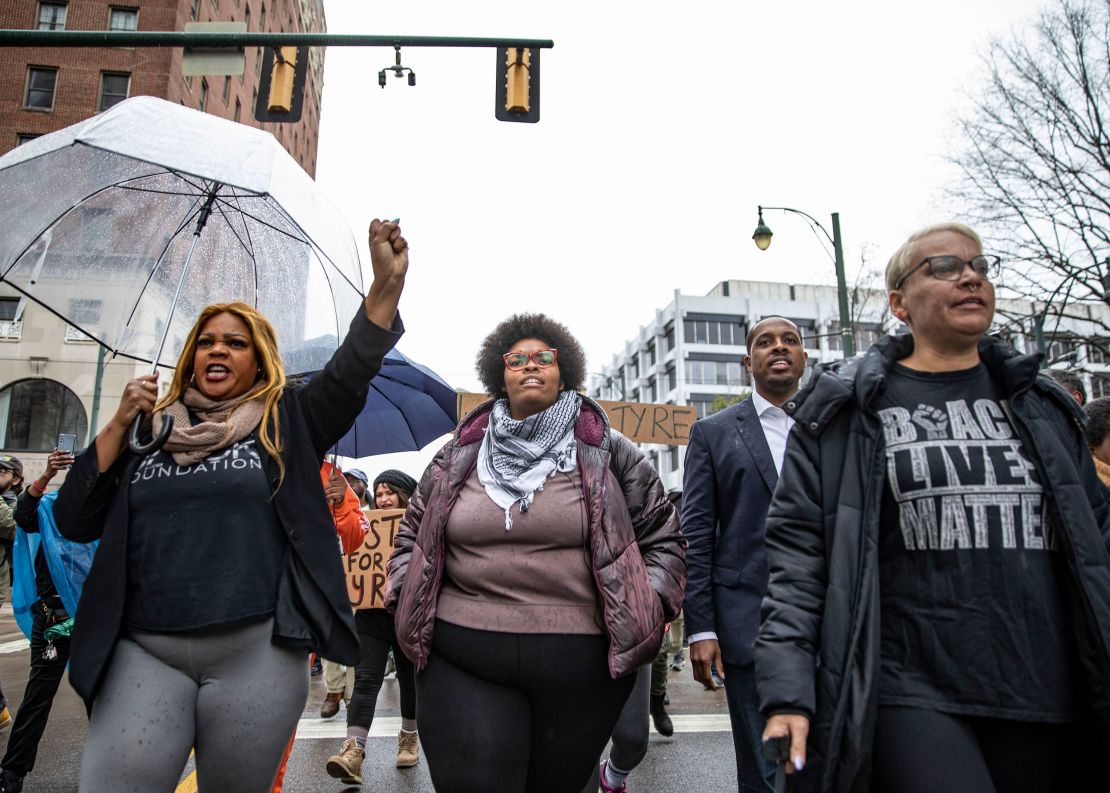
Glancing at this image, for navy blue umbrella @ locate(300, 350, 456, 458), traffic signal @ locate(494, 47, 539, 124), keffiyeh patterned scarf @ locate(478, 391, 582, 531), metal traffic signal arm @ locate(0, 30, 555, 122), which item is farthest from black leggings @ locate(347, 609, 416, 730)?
traffic signal @ locate(494, 47, 539, 124)

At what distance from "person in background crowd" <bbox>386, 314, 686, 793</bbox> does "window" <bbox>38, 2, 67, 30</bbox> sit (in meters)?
36.2

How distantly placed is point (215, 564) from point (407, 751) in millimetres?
3229

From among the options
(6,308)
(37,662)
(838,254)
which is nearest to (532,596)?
(37,662)

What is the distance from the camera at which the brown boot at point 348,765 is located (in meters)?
4.48

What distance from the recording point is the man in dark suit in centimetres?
306

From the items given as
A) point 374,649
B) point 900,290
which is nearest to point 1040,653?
point 900,290

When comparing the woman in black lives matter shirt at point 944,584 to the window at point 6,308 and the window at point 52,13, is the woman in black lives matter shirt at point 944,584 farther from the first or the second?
the window at point 52,13

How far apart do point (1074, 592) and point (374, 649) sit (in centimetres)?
440

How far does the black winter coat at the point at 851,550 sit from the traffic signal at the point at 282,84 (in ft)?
23.8

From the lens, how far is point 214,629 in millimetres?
2289

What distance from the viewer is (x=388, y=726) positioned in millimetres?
6238

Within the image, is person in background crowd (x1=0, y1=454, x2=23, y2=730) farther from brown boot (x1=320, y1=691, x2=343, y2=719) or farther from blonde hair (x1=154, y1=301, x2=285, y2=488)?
blonde hair (x1=154, y1=301, x2=285, y2=488)

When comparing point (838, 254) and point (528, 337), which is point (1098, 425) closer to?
point (528, 337)

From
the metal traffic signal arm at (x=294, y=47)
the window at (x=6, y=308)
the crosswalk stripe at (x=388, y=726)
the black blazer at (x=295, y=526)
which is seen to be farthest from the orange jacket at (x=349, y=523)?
the window at (x=6, y=308)
